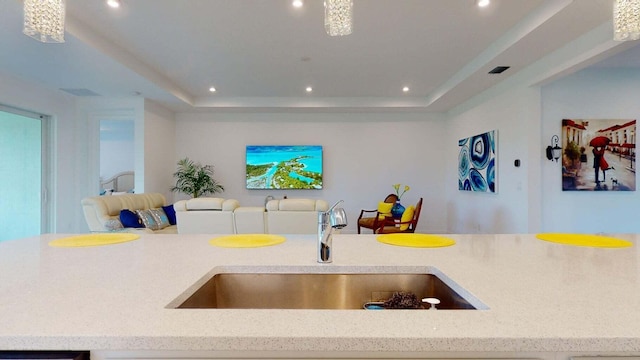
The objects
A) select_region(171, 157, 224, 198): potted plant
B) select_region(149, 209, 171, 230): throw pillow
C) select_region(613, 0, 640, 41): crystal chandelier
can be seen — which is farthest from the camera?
select_region(171, 157, 224, 198): potted plant

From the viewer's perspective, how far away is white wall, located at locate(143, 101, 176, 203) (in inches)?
213

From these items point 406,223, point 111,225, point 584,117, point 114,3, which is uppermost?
point 114,3

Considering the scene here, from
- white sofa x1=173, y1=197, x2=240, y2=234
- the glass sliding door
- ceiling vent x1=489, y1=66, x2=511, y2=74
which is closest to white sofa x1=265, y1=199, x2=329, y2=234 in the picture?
white sofa x1=173, y1=197, x2=240, y2=234

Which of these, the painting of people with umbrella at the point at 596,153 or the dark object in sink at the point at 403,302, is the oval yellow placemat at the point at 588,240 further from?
the painting of people with umbrella at the point at 596,153

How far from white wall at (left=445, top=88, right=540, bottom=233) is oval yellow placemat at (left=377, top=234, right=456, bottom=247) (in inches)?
120

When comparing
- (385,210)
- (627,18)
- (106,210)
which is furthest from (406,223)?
(106,210)

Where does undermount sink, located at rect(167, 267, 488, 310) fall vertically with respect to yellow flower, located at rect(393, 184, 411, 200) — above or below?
below

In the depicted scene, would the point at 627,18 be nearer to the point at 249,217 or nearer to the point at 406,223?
the point at 249,217

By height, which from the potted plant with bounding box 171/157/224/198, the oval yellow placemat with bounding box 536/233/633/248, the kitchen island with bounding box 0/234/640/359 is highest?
the potted plant with bounding box 171/157/224/198

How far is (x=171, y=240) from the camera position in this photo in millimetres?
1604

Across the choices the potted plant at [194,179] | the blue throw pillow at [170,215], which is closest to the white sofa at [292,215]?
the blue throw pillow at [170,215]

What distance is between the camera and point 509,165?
4.29 m

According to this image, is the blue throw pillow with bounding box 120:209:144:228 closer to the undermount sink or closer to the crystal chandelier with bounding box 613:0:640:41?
the undermount sink

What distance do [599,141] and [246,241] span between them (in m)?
4.59
